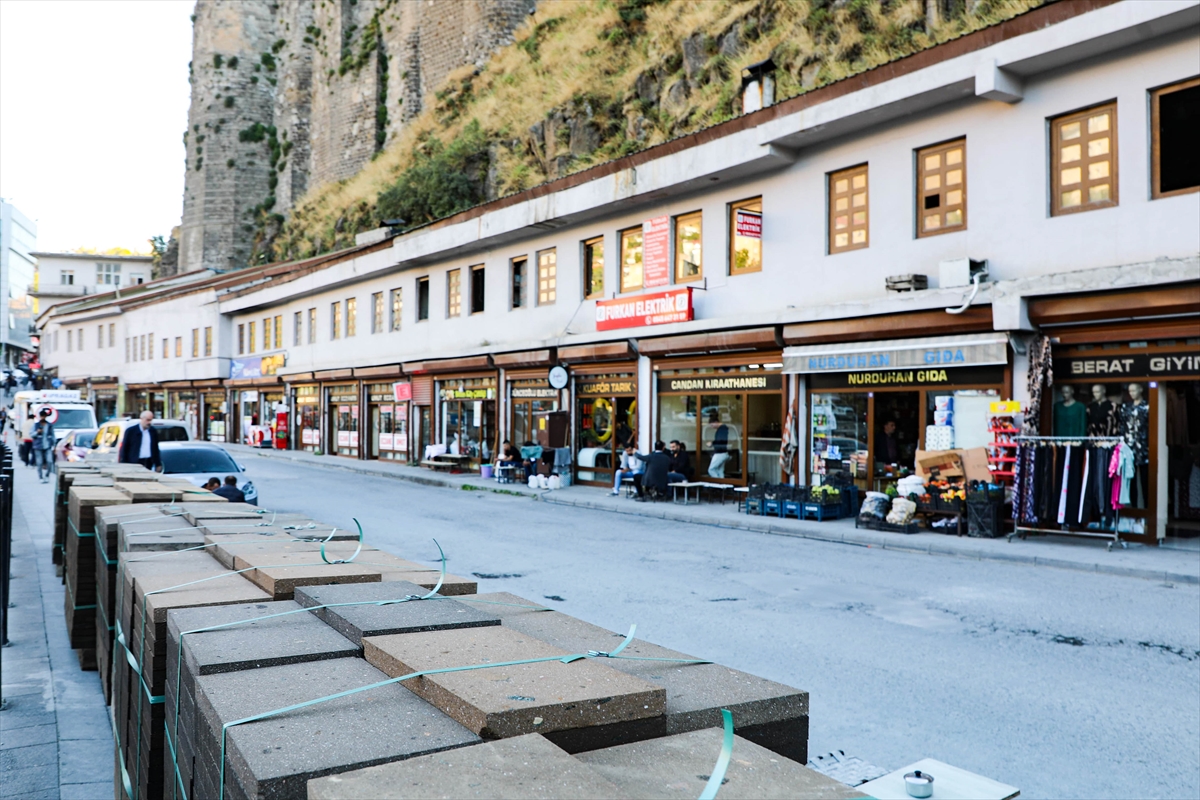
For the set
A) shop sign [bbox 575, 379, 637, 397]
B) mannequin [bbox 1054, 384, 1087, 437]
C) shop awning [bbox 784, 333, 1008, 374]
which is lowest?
mannequin [bbox 1054, 384, 1087, 437]

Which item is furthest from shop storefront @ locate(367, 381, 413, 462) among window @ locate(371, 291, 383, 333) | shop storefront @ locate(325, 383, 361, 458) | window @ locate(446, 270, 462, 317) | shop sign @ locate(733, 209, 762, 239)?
shop sign @ locate(733, 209, 762, 239)

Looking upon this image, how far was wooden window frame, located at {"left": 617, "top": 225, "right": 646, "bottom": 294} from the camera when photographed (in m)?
21.0

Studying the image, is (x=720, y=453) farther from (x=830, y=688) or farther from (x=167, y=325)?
(x=167, y=325)

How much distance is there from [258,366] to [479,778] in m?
42.2

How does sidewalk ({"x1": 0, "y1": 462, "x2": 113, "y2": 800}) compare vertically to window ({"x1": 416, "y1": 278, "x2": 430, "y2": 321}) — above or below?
below

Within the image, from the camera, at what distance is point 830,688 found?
19.9 ft

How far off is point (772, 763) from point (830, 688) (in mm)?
4513

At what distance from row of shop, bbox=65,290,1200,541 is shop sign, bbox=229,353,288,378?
1028 centimetres

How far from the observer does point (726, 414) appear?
1923 cm

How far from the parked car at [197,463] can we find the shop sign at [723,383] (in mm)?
9312

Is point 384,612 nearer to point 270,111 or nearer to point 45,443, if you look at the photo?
point 45,443

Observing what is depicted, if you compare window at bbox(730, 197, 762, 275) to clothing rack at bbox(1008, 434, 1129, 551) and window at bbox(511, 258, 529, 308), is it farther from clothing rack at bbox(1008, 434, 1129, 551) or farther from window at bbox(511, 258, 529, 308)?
window at bbox(511, 258, 529, 308)

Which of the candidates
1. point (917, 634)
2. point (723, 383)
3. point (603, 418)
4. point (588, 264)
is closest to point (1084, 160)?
point (723, 383)

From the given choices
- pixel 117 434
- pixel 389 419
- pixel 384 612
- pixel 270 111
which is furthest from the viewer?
pixel 270 111
